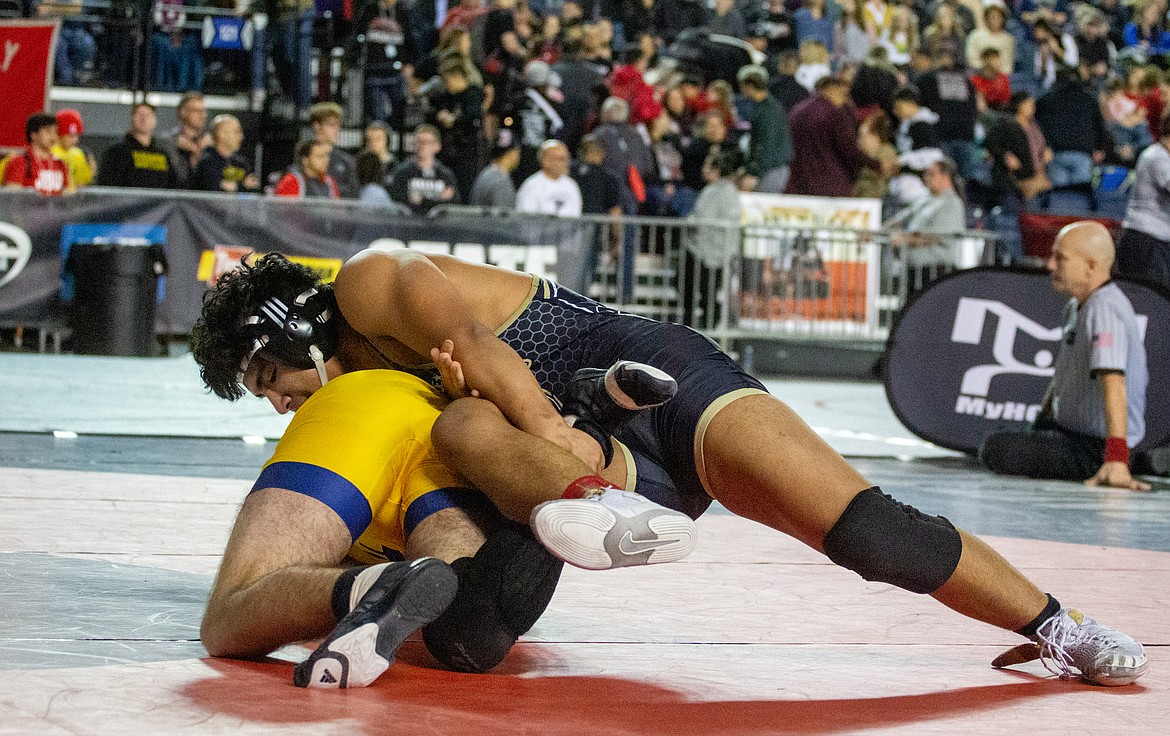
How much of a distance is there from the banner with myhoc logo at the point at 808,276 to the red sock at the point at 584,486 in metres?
9.11

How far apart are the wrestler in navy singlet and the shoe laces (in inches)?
31.2

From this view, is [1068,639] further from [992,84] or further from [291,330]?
[992,84]

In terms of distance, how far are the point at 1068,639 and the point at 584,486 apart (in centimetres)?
108

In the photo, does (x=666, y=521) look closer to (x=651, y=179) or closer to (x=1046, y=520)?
(x=1046, y=520)

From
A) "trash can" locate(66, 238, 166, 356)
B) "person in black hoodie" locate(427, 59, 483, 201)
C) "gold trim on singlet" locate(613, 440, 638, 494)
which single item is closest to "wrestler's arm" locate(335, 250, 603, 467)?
"gold trim on singlet" locate(613, 440, 638, 494)

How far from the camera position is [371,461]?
3.07 m

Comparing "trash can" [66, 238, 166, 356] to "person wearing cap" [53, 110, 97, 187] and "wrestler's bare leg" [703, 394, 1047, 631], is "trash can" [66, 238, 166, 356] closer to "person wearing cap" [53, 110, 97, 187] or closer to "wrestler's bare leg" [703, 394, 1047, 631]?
"person wearing cap" [53, 110, 97, 187]

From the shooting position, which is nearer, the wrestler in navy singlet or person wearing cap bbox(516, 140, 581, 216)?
the wrestler in navy singlet

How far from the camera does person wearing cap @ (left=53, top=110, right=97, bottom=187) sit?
11.3 m

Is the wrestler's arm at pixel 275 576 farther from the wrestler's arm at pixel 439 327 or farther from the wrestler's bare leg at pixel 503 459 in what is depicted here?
the wrestler's arm at pixel 439 327

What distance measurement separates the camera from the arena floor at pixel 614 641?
8.34 ft

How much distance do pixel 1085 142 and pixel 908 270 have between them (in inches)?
136

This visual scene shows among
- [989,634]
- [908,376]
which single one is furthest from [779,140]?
[989,634]

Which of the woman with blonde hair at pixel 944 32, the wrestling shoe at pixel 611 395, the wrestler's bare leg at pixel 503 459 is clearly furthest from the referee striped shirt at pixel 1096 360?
the woman with blonde hair at pixel 944 32
